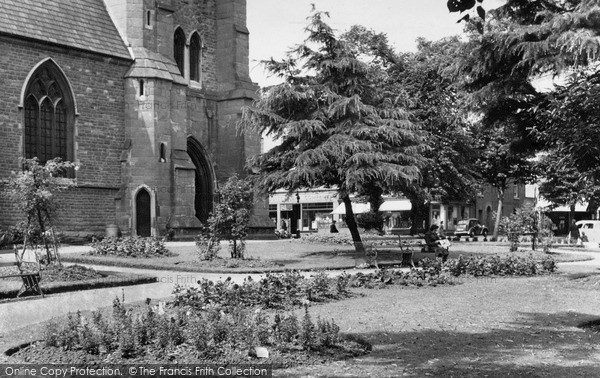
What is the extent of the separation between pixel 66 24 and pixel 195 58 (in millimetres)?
8683

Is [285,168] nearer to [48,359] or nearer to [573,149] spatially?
[573,149]

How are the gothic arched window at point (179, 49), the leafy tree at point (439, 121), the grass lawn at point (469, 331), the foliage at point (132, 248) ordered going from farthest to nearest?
the leafy tree at point (439, 121), the gothic arched window at point (179, 49), the foliage at point (132, 248), the grass lawn at point (469, 331)

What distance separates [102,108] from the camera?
32.9 m

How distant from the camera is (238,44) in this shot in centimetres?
4016

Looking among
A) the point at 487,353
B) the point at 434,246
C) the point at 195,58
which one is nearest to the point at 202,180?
the point at 195,58

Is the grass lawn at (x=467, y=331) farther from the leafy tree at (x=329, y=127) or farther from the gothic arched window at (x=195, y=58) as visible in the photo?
the gothic arched window at (x=195, y=58)

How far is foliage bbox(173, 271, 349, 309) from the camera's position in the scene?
36.4 feet

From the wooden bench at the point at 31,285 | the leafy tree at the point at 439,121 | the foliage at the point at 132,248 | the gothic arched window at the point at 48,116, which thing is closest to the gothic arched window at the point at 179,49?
the gothic arched window at the point at 48,116

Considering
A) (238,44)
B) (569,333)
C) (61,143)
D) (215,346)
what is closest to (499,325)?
(569,333)

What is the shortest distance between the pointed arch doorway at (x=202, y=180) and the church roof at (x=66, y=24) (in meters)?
7.18

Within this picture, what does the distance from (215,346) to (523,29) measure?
11557mm

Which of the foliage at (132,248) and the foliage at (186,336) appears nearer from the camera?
the foliage at (186,336)

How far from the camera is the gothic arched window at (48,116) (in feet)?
100

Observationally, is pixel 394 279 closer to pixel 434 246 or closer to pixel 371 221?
pixel 434 246
